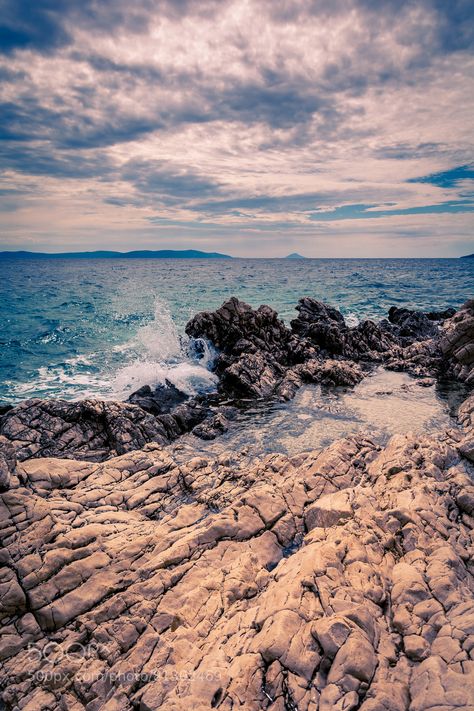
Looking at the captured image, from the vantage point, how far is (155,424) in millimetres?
14523

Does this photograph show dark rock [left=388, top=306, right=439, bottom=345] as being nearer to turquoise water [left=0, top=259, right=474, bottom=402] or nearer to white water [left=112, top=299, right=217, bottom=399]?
turquoise water [left=0, top=259, right=474, bottom=402]

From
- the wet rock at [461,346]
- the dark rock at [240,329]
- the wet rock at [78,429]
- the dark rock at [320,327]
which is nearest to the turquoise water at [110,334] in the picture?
the dark rock at [240,329]

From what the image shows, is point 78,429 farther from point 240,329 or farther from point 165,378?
point 240,329

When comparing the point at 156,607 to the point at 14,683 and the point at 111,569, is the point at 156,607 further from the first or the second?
the point at 14,683

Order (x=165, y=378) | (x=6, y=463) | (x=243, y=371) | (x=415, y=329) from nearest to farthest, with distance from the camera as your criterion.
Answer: (x=6, y=463)
(x=243, y=371)
(x=165, y=378)
(x=415, y=329)

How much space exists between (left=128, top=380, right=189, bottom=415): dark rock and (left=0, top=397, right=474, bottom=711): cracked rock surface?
7.40 metres

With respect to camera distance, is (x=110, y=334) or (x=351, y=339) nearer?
(x=351, y=339)

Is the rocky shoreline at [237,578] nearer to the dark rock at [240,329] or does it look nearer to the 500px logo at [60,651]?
the 500px logo at [60,651]

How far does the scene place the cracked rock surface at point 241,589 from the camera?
189 inches

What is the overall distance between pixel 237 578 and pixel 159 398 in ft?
42.6

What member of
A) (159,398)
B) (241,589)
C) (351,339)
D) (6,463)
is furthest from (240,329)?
(241,589)

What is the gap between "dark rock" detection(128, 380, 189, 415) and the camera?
1761 centimetres

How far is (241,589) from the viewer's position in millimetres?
6730

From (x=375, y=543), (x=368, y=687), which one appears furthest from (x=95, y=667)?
(x=375, y=543)
